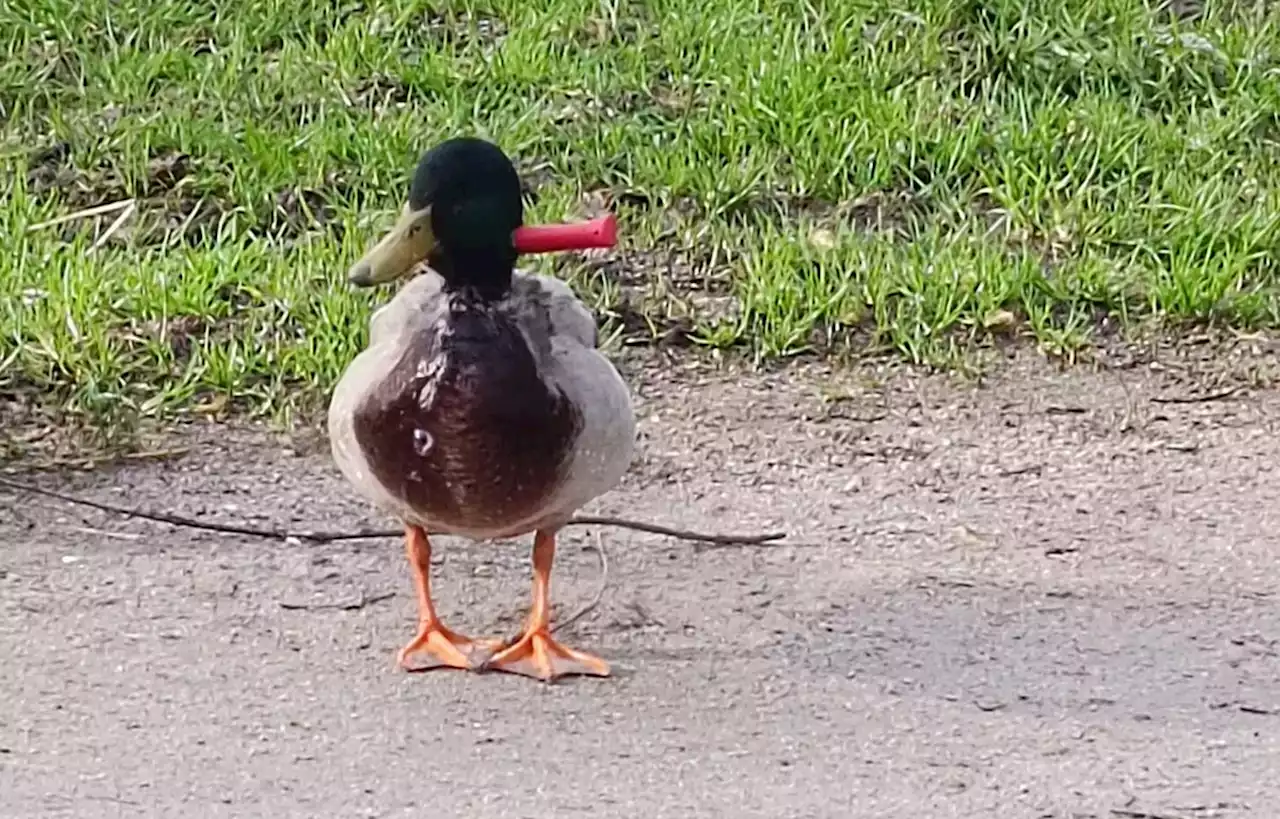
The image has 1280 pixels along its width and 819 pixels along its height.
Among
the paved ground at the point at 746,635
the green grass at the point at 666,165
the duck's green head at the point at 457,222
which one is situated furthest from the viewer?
the green grass at the point at 666,165

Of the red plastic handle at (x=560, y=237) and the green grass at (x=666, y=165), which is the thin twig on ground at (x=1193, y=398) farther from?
the red plastic handle at (x=560, y=237)

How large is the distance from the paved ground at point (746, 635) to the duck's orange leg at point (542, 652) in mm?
44

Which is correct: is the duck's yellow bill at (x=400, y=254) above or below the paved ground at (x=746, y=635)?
above

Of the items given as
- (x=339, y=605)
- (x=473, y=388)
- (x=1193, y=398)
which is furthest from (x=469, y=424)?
(x=1193, y=398)

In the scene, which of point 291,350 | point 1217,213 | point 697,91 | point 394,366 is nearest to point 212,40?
point 697,91

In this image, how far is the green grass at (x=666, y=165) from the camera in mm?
5156

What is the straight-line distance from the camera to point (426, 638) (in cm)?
361

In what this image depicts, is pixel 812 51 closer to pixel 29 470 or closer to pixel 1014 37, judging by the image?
pixel 1014 37

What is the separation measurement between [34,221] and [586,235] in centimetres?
277

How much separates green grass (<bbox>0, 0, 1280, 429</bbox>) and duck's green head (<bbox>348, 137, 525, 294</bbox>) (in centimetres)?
151

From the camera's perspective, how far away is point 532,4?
673cm

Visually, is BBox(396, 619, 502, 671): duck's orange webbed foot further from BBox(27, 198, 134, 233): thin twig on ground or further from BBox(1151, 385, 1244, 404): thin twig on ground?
BBox(27, 198, 134, 233): thin twig on ground

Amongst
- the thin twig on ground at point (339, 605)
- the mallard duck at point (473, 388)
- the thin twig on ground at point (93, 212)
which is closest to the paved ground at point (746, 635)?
the thin twig on ground at point (339, 605)

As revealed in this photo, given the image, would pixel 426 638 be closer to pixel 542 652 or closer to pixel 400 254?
pixel 542 652
